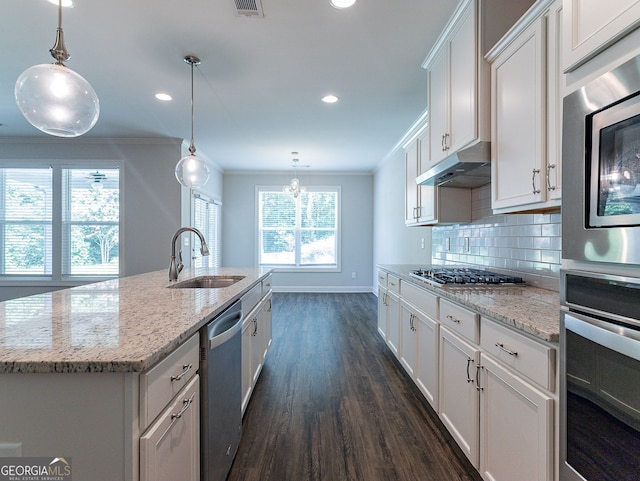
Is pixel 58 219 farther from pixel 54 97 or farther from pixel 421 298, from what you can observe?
pixel 421 298

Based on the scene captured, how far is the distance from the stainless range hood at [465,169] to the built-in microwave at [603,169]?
0.96 meters

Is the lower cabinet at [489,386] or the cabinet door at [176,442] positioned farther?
the lower cabinet at [489,386]

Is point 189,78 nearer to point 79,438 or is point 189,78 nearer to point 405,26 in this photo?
point 405,26

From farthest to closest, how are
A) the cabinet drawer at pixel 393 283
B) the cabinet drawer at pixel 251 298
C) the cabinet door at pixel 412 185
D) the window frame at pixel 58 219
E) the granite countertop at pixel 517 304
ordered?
the window frame at pixel 58 219, the cabinet door at pixel 412 185, the cabinet drawer at pixel 393 283, the cabinet drawer at pixel 251 298, the granite countertop at pixel 517 304

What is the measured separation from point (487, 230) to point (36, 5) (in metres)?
3.41

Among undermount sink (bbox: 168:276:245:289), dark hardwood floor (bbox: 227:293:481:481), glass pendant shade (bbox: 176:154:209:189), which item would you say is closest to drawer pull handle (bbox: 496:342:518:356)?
dark hardwood floor (bbox: 227:293:481:481)

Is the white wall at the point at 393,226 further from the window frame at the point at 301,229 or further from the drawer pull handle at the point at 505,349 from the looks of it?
the drawer pull handle at the point at 505,349

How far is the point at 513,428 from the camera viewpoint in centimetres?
130

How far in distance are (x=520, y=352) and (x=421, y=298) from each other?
108 cm

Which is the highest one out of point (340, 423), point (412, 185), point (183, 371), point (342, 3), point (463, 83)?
point (342, 3)

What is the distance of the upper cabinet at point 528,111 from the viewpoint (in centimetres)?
146

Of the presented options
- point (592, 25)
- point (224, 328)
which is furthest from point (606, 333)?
point (224, 328)

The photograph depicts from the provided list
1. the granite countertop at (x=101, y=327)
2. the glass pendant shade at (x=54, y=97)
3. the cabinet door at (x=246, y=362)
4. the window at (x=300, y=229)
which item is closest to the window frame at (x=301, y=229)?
the window at (x=300, y=229)

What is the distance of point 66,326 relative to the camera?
3.68 feet
